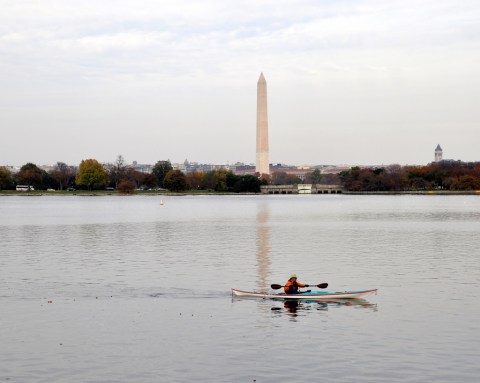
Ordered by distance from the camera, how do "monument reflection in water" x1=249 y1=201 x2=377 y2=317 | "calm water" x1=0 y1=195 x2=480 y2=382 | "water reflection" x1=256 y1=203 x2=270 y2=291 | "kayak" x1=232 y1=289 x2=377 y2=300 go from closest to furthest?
"calm water" x1=0 y1=195 x2=480 y2=382
"monument reflection in water" x1=249 y1=201 x2=377 y2=317
"kayak" x1=232 y1=289 x2=377 y2=300
"water reflection" x1=256 y1=203 x2=270 y2=291

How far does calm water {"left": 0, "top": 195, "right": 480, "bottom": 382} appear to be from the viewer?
21484 mm

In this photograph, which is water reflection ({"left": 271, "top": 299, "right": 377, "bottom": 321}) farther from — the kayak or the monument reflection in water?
the kayak

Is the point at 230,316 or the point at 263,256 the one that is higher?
the point at 263,256

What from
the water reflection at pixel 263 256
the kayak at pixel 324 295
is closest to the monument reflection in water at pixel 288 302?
the water reflection at pixel 263 256

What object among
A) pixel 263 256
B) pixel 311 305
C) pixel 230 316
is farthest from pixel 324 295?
pixel 263 256

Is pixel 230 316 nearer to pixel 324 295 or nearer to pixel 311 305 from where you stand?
pixel 311 305

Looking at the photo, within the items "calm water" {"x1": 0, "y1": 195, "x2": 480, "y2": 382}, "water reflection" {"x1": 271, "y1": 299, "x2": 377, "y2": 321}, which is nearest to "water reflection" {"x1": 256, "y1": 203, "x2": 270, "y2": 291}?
"calm water" {"x1": 0, "y1": 195, "x2": 480, "y2": 382}

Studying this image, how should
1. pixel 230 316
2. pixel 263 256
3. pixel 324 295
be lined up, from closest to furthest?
pixel 230 316
pixel 324 295
pixel 263 256

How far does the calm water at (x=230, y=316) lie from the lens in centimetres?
2148

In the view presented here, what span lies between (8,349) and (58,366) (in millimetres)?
2504

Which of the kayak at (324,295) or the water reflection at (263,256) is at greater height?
the kayak at (324,295)

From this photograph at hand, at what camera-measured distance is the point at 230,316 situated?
28.5m

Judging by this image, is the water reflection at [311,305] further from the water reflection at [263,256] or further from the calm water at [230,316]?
the water reflection at [263,256]

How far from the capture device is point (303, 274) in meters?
40.9
